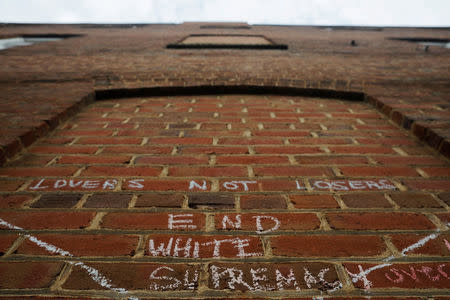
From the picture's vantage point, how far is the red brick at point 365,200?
2.84 ft

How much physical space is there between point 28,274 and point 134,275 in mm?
251

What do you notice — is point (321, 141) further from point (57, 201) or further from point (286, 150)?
point (57, 201)

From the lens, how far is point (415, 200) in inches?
34.9

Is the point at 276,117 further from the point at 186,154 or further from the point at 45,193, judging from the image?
the point at 45,193

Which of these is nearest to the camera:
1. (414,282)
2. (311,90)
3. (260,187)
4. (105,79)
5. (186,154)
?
(414,282)

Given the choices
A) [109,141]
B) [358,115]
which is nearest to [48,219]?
[109,141]

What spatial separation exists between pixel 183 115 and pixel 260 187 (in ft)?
2.68

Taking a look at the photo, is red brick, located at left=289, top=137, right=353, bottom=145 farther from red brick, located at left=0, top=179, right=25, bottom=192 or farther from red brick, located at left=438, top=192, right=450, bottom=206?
red brick, located at left=0, top=179, right=25, bottom=192

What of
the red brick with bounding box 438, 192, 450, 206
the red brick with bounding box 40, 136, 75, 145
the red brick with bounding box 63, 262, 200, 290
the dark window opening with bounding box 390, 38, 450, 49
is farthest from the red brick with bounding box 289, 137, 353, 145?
the dark window opening with bounding box 390, 38, 450, 49

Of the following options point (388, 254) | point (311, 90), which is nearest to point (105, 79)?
point (311, 90)

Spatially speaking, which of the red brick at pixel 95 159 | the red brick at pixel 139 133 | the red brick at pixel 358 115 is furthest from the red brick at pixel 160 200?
the red brick at pixel 358 115

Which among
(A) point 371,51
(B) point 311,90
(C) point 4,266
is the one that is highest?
(A) point 371,51

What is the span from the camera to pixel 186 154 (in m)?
1.16

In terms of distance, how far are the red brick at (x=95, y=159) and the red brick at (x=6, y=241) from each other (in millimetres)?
396
